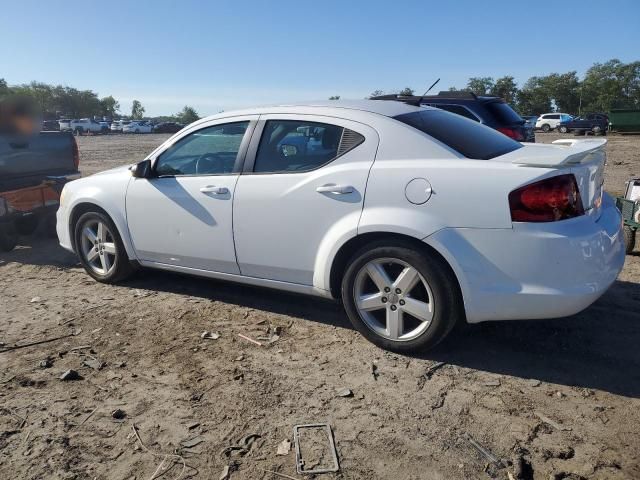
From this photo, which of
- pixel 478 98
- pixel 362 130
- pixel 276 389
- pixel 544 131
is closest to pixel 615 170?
pixel 478 98

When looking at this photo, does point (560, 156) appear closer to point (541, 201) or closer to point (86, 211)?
point (541, 201)

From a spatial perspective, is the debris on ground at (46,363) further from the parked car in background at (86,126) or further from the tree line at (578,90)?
the tree line at (578,90)

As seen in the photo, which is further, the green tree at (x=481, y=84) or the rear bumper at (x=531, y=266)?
the green tree at (x=481, y=84)

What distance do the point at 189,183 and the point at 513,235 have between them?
2.54 m

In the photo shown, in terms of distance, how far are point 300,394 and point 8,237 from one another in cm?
517

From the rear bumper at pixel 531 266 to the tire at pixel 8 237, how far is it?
5.50 m

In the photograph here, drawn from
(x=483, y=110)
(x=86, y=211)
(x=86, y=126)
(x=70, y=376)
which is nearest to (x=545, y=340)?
(x=70, y=376)

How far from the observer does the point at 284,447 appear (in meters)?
2.59

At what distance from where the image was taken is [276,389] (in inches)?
124

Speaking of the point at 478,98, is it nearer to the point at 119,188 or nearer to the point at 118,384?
the point at 119,188

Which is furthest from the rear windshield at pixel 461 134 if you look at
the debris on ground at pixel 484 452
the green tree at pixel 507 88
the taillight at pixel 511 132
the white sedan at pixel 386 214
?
the green tree at pixel 507 88

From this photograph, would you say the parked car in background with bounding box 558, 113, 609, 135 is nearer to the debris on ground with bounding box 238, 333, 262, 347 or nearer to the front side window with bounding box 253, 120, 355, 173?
the front side window with bounding box 253, 120, 355, 173

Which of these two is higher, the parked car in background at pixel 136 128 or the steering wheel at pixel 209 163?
the steering wheel at pixel 209 163

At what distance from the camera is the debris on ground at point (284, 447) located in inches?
100
